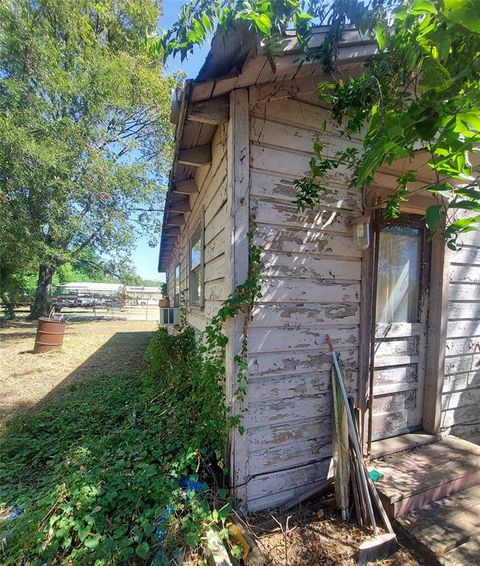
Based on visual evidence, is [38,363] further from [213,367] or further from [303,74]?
[303,74]

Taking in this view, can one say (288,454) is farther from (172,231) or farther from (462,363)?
(172,231)

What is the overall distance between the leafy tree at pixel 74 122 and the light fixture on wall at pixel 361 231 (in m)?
11.6

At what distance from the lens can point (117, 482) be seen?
6.96 ft

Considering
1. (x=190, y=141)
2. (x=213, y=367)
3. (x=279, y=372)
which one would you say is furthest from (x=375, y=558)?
(x=190, y=141)

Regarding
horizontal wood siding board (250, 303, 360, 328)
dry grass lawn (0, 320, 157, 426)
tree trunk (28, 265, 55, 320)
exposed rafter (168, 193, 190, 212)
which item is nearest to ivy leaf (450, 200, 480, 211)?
horizontal wood siding board (250, 303, 360, 328)

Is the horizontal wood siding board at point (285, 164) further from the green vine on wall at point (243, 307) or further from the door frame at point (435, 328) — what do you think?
the door frame at point (435, 328)

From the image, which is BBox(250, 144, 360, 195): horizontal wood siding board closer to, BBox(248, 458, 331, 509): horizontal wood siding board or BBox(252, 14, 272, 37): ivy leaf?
BBox(252, 14, 272, 37): ivy leaf

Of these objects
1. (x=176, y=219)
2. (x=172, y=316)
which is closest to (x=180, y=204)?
(x=176, y=219)

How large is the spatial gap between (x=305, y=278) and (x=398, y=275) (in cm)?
117

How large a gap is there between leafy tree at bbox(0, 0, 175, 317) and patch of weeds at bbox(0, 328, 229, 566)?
32.9ft

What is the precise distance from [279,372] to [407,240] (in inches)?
74.1

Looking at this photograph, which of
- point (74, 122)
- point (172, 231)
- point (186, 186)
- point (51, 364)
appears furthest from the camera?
point (74, 122)

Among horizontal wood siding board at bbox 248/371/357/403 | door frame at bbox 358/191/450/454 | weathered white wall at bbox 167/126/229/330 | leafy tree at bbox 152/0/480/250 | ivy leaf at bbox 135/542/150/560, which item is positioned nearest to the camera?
leafy tree at bbox 152/0/480/250

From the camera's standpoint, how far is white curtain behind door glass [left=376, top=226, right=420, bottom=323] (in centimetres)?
281
